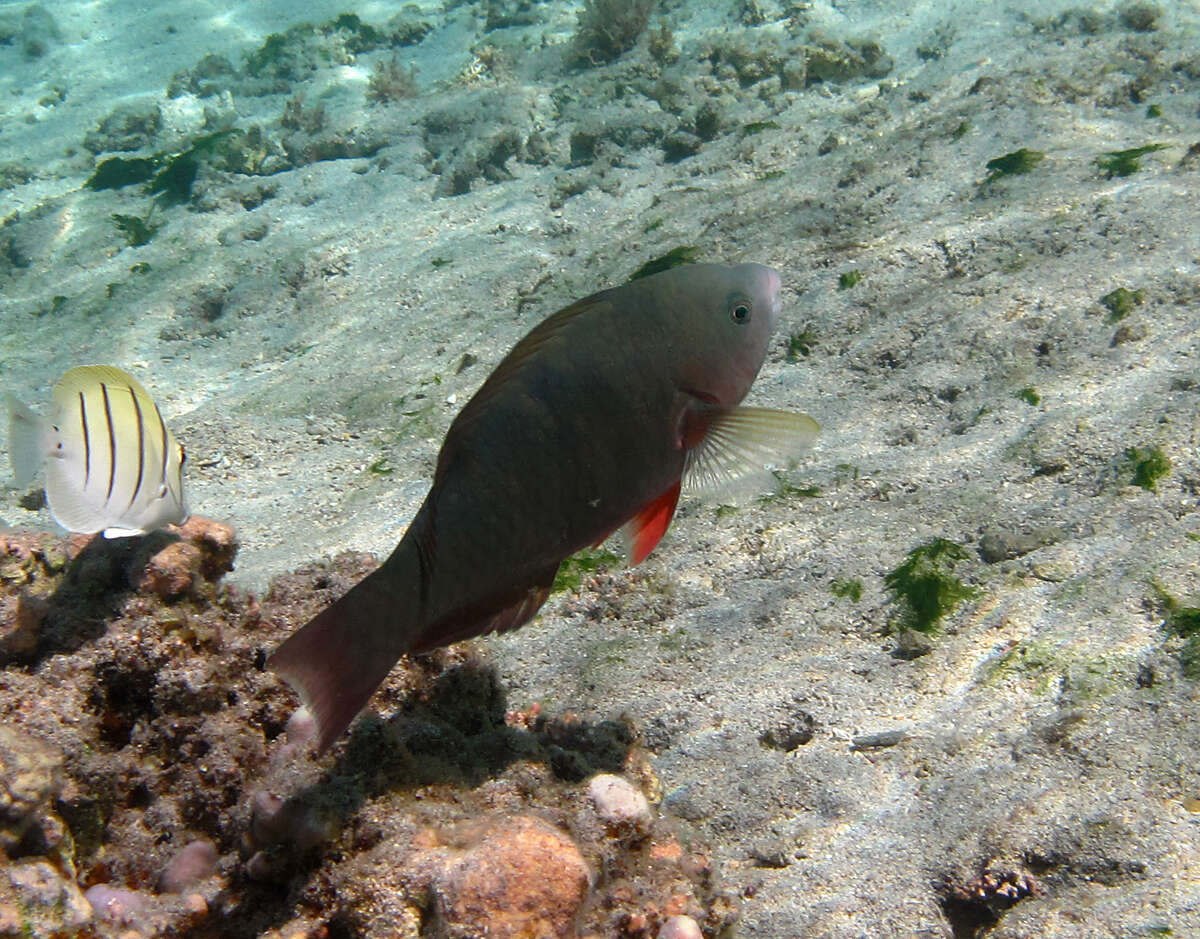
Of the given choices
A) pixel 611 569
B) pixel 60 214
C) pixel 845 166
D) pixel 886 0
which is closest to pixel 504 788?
pixel 611 569

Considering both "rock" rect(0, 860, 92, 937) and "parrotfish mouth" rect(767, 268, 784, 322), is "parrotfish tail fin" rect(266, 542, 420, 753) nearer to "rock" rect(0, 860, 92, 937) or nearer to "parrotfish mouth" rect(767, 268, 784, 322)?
"rock" rect(0, 860, 92, 937)

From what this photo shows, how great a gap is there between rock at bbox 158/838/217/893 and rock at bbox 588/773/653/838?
114cm

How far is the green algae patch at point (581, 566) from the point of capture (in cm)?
364

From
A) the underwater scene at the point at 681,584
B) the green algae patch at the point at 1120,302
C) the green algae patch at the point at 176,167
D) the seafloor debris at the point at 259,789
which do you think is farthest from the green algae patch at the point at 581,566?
the green algae patch at the point at 176,167

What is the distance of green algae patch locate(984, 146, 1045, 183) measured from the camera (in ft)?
18.9

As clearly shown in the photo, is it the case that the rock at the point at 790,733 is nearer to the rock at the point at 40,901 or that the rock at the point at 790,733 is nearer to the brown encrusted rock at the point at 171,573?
the rock at the point at 40,901

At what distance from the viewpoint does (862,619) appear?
3.11 meters

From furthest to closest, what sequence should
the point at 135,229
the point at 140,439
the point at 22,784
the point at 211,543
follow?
the point at 135,229 < the point at 211,543 < the point at 140,439 < the point at 22,784

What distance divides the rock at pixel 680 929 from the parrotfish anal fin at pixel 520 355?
1.43 meters

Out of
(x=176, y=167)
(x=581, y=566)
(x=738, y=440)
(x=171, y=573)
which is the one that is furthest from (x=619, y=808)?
(x=176, y=167)

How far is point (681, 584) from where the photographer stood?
3531 millimetres

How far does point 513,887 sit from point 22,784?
4.14 ft

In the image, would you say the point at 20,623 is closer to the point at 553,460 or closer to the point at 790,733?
the point at 553,460

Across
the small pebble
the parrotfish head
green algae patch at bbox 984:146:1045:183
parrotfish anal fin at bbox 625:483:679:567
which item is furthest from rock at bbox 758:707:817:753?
green algae patch at bbox 984:146:1045:183
